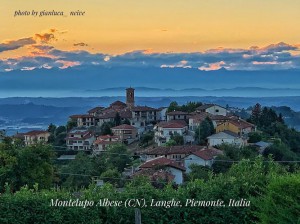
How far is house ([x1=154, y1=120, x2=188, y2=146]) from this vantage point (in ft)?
155

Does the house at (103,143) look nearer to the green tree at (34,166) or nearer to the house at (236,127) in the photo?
the house at (236,127)

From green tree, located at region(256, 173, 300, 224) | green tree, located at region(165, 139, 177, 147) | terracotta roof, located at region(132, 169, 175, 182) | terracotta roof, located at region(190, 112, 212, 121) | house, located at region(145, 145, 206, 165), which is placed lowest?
green tree, located at region(165, 139, 177, 147)

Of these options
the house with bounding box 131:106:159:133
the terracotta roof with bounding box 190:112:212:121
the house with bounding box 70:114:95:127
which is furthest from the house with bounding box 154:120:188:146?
the house with bounding box 70:114:95:127

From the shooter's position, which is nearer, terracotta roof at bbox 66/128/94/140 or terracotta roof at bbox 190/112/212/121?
terracotta roof at bbox 190/112/212/121

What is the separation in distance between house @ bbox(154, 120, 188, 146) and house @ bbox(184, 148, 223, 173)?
10.7m

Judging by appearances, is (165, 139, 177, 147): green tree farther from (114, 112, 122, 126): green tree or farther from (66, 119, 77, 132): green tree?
(66, 119, 77, 132): green tree

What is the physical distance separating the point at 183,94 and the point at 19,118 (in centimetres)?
4666


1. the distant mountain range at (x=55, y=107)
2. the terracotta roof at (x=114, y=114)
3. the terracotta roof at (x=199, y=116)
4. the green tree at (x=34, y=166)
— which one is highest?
the green tree at (x=34, y=166)

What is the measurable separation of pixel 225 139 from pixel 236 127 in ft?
12.7

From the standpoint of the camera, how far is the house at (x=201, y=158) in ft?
110

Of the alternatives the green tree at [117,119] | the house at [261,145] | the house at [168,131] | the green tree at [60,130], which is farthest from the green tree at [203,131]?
the green tree at [60,130]

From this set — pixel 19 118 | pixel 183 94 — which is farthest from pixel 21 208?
pixel 183 94

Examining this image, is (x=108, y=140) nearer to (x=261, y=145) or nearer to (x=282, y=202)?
(x=261, y=145)

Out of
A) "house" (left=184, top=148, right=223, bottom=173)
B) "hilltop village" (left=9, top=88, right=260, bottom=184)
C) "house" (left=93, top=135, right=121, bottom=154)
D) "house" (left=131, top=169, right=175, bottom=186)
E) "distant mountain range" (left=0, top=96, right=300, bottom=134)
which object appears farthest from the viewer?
"distant mountain range" (left=0, top=96, right=300, bottom=134)
